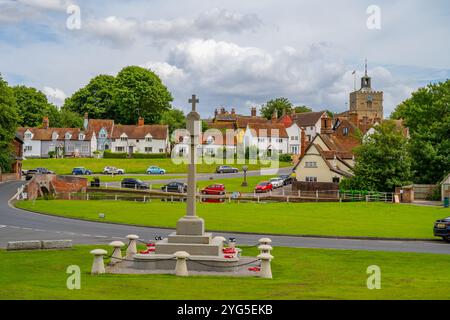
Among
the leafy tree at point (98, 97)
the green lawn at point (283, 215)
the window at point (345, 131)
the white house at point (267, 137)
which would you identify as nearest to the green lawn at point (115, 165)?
the white house at point (267, 137)

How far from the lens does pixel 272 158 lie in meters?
121

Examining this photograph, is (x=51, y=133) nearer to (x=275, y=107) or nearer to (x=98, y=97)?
(x=98, y=97)

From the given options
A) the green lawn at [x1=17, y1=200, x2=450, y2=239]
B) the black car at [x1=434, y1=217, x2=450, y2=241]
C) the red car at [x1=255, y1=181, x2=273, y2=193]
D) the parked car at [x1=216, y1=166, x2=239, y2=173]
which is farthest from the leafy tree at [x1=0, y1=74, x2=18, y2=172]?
the black car at [x1=434, y1=217, x2=450, y2=241]

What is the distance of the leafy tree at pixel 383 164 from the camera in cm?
6400

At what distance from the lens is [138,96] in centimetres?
13375

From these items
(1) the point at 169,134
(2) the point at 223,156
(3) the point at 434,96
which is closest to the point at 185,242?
(3) the point at 434,96

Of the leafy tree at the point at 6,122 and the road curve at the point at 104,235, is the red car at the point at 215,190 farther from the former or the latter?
the leafy tree at the point at 6,122

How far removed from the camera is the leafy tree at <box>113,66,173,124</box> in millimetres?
132625

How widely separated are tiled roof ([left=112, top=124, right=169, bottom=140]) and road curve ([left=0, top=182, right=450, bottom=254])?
8233 centimetres

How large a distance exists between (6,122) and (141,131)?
150ft

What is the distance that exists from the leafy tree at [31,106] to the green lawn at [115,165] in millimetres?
25473
